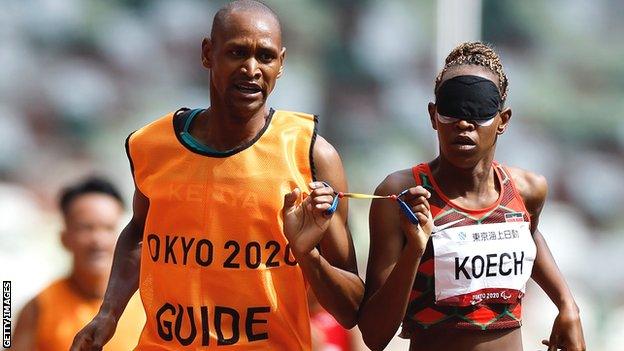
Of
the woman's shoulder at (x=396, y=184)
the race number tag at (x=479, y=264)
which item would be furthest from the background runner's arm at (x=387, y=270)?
the race number tag at (x=479, y=264)

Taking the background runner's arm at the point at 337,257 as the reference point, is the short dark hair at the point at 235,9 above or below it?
above

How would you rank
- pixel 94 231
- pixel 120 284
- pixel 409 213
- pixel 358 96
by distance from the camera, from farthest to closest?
pixel 358 96
pixel 94 231
pixel 120 284
pixel 409 213

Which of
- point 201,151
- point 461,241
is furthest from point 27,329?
point 461,241

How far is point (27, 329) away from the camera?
273 inches

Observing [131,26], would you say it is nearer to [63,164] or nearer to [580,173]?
[63,164]

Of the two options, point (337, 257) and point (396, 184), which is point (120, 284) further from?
point (396, 184)

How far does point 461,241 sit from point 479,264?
0.36ft

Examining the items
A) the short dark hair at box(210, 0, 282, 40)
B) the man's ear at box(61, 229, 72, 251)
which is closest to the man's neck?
the short dark hair at box(210, 0, 282, 40)

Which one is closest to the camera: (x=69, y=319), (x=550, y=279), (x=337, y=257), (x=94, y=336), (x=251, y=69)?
(x=251, y=69)

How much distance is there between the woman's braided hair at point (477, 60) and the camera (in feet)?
16.9

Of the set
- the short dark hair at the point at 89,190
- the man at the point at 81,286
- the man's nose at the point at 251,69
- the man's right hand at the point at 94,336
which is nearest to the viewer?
the man's nose at the point at 251,69

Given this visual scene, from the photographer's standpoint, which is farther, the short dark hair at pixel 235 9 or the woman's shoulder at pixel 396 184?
the woman's shoulder at pixel 396 184

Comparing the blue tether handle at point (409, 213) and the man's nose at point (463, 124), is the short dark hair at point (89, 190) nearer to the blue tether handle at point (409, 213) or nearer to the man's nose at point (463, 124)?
the man's nose at point (463, 124)

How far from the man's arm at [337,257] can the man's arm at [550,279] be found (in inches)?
31.5
